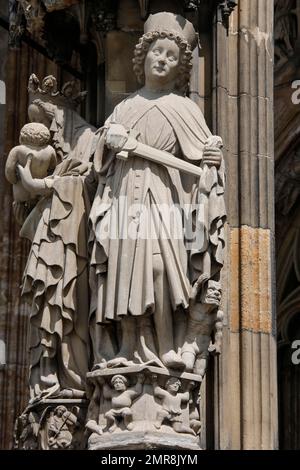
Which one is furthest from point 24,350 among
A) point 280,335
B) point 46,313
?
point 46,313

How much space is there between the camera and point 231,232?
47.1 ft

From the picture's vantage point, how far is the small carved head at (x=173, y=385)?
13492mm

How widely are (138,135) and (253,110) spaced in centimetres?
97

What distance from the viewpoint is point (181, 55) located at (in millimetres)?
14266

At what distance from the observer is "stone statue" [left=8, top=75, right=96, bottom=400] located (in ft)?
45.8

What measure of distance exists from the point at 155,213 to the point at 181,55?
112cm

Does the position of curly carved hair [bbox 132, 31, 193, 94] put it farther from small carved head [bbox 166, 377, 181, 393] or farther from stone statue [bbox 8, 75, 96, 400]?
small carved head [bbox 166, 377, 181, 393]

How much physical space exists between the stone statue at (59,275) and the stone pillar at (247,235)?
0.89m

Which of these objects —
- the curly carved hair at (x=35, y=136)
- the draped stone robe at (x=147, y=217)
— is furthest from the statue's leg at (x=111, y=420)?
the curly carved hair at (x=35, y=136)

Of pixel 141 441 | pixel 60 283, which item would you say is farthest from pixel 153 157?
pixel 141 441

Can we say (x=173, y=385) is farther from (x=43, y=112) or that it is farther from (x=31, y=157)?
(x=43, y=112)

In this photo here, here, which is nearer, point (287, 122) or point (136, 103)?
point (136, 103)

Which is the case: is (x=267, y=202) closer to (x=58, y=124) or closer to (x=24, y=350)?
(x=58, y=124)

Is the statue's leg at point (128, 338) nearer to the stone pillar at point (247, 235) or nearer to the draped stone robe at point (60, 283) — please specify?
the draped stone robe at point (60, 283)
